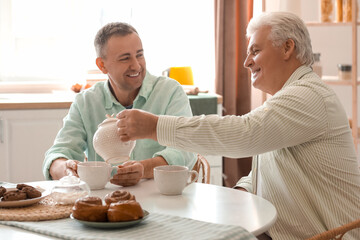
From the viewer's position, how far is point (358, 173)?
184 centimetres

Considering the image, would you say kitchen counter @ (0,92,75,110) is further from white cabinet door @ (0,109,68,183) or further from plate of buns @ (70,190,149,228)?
plate of buns @ (70,190,149,228)

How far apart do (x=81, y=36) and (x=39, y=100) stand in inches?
32.1

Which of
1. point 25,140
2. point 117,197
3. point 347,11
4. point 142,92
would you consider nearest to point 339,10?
point 347,11

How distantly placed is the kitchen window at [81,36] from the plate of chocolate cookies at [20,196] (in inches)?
98.9

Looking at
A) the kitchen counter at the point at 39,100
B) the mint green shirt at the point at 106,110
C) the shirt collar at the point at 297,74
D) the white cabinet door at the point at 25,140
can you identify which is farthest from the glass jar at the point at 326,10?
the shirt collar at the point at 297,74

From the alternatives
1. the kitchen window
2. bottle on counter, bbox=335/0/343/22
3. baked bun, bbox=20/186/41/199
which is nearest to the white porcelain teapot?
baked bun, bbox=20/186/41/199

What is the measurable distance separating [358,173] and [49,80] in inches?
113

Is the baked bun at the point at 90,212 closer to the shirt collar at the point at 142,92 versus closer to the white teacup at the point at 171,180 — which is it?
the white teacup at the point at 171,180

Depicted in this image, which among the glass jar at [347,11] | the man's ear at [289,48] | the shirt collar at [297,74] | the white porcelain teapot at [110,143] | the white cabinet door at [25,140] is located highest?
the glass jar at [347,11]

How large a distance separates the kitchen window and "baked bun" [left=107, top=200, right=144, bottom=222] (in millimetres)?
2795

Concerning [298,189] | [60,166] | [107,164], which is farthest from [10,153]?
[298,189]

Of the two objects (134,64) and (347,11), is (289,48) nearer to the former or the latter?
(134,64)

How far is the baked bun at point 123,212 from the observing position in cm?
137

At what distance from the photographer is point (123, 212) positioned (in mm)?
1367
